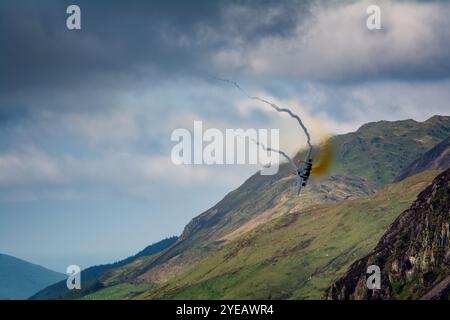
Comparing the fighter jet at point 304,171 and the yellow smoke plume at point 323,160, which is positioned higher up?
the yellow smoke plume at point 323,160

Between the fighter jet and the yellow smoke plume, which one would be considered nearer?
the fighter jet

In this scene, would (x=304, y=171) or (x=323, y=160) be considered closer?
(x=304, y=171)

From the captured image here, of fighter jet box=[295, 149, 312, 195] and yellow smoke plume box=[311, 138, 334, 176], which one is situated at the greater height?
yellow smoke plume box=[311, 138, 334, 176]

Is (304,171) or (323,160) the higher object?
(323,160)

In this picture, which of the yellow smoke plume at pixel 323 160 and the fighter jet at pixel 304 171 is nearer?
the fighter jet at pixel 304 171
